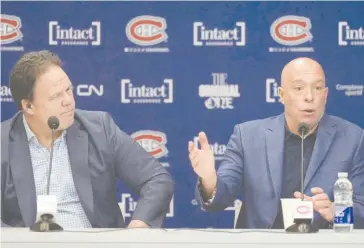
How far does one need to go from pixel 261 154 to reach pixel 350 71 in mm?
1068

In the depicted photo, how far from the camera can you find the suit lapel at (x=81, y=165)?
4.21 meters

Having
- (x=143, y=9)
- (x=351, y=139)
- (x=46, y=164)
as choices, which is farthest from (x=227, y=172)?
(x=143, y=9)

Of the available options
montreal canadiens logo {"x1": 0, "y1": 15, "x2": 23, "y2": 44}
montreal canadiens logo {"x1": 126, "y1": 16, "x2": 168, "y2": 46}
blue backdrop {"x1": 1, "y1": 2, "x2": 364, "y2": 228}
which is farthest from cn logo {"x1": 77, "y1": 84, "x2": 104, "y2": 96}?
montreal canadiens logo {"x1": 0, "y1": 15, "x2": 23, "y2": 44}

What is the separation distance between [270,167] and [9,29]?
2026 millimetres

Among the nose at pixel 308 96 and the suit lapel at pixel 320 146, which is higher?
the nose at pixel 308 96

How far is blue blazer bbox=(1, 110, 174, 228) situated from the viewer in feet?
13.8

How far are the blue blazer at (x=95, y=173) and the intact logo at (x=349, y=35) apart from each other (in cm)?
166

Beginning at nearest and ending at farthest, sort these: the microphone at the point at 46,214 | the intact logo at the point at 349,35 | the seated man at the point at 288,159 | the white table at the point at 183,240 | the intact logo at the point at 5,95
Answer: the white table at the point at 183,240
the microphone at the point at 46,214
the seated man at the point at 288,159
the intact logo at the point at 349,35
the intact logo at the point at 5,95

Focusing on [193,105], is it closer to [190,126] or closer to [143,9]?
[190,126]

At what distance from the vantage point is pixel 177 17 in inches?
210

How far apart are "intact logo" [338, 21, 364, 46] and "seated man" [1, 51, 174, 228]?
165cm

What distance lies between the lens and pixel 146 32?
17.5 feet

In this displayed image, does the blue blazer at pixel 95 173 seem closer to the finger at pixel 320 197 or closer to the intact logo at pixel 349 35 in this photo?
the finger at pixel 320 197

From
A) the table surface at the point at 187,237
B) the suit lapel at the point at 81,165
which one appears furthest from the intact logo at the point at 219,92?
the table surface at the point at 187,237
